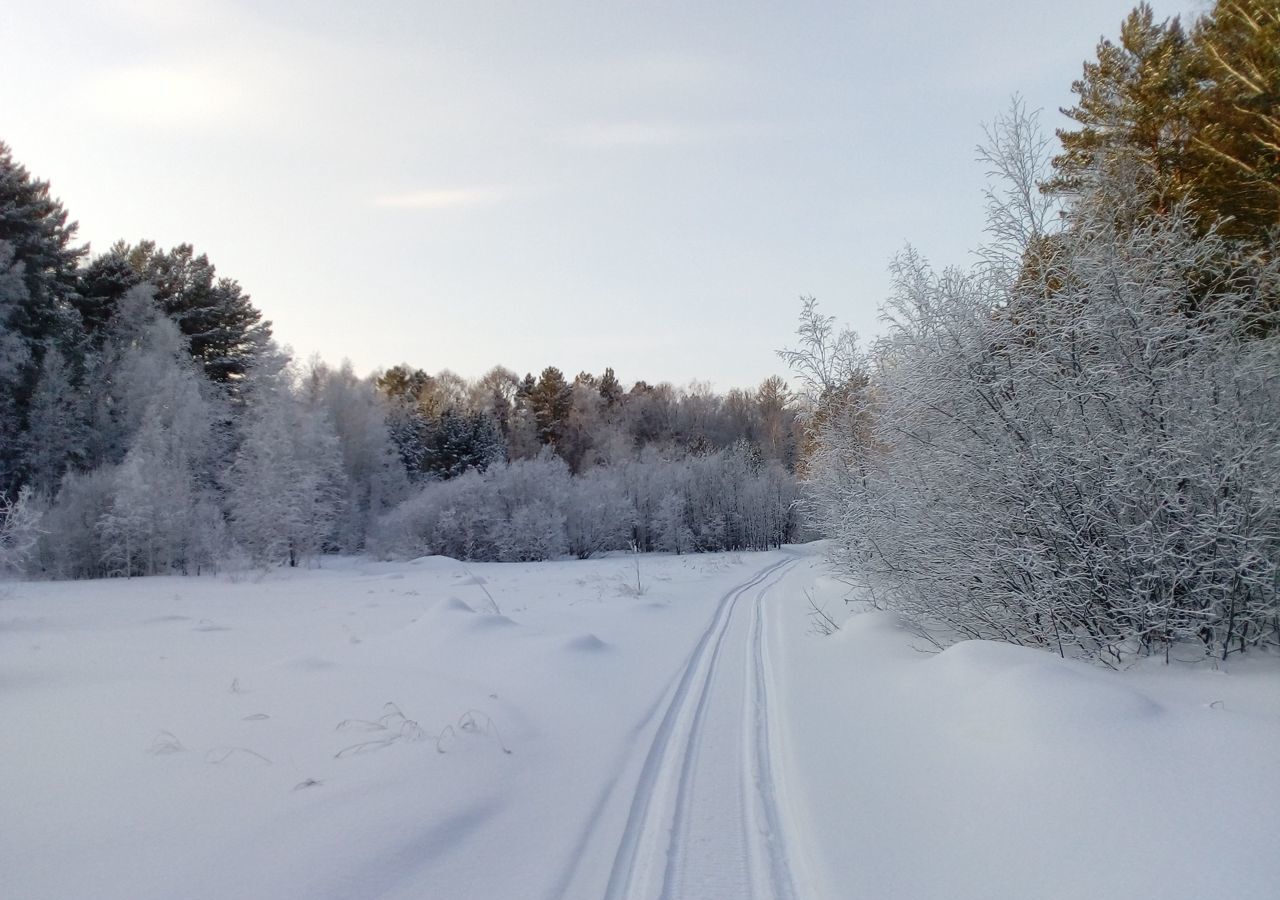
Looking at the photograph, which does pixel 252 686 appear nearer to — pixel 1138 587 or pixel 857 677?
pixel 857 677

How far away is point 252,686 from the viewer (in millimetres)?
7816

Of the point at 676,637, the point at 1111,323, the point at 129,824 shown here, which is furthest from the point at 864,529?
the point at 129,824

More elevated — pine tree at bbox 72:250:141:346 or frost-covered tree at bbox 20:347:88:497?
pine tree at bbox 72:250:141:346

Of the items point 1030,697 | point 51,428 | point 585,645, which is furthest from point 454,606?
point 51,428

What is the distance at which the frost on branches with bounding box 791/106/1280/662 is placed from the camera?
7008 millimetres

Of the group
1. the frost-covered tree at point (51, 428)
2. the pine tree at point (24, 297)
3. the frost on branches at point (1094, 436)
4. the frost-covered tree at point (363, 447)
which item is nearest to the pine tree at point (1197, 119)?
the frost on branches at point (1094, 436)

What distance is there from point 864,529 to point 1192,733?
6370mm

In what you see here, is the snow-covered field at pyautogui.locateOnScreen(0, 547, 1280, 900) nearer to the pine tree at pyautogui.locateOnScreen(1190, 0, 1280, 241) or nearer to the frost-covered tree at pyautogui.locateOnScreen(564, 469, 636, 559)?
the pine tree at pyautogui.locateOnScreen(1190, 0, 1280, 241)

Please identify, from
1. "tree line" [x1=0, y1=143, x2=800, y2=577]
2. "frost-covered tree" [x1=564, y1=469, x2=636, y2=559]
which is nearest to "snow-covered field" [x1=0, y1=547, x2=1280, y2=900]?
"tree line" [x1=0, y1=143, x2=800, y2=577]

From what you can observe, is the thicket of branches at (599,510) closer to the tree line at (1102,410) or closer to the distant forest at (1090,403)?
the distant forest at (1090,403)

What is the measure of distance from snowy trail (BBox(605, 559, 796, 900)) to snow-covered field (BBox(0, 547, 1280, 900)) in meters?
0.03

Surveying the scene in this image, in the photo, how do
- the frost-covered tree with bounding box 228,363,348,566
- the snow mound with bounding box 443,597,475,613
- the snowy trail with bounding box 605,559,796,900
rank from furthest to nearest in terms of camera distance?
the frost-covered tree with bounding box 228,363,348,566, the snow mound with bounding box 443,597,475,613, the snowy trail with bounding box 605,559,796,900

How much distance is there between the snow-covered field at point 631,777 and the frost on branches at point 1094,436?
2.68 feet

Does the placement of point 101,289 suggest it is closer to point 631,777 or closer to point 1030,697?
point 631,777
